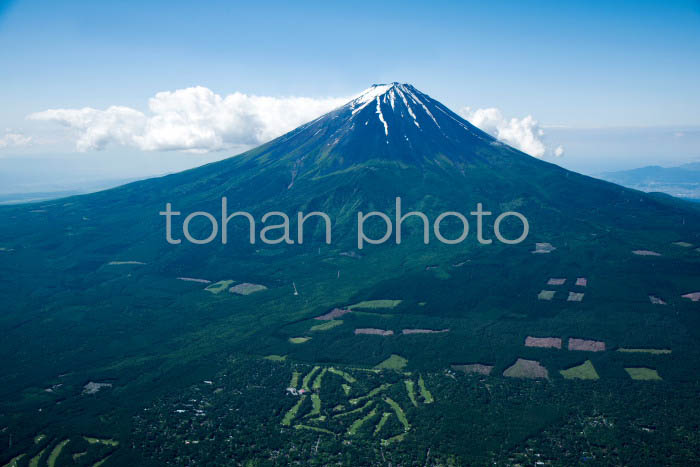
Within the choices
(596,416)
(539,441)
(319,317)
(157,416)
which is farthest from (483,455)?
(319,317)

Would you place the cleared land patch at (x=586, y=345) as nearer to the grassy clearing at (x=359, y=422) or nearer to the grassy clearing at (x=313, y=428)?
the grassy clearing at (x=359, y=422)

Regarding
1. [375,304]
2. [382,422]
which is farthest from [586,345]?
[375,304]

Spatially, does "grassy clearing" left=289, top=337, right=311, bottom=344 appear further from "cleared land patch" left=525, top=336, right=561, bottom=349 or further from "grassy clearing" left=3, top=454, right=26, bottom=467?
"grassy clearing" left=3, top=454, right=26, bottom=467

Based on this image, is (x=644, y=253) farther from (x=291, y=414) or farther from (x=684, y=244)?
(x=291, y=414)

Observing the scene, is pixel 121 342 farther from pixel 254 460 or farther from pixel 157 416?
pixel 254 460

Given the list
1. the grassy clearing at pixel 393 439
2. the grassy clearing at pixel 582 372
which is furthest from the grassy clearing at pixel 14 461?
the grassy clearing at pixel 582 372

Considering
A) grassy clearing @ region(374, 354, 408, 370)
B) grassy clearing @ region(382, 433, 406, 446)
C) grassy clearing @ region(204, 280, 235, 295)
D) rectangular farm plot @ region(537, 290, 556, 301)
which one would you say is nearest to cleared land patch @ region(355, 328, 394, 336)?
grassy clearing @ region(374, 354, 408, 370)
